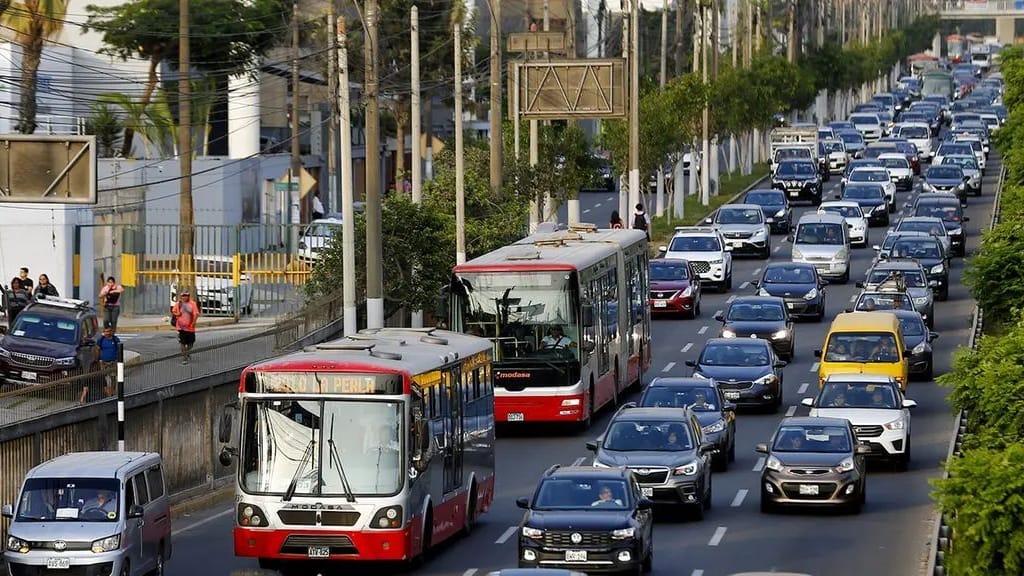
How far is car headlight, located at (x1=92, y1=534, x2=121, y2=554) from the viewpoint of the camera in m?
23.7

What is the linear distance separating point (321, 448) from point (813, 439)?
9221 mm

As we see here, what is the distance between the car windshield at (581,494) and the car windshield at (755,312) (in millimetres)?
22535

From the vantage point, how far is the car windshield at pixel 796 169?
284ft

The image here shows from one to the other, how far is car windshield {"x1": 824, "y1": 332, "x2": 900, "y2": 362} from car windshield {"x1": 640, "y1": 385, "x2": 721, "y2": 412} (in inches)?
264

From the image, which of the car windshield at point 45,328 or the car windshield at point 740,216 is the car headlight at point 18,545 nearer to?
the car windshield at point 45,328

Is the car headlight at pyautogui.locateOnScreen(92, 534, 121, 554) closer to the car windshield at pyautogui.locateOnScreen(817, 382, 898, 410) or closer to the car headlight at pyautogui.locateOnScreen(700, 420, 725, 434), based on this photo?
the car headlight at pyautogui.locateOnScreen(700, 420, 725, 434)

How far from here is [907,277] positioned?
5359 cm

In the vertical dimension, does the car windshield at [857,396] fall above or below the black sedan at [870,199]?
below

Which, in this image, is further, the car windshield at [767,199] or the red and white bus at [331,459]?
the car windshield at [767,199]

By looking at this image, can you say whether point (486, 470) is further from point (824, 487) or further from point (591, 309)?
point (591, 309)

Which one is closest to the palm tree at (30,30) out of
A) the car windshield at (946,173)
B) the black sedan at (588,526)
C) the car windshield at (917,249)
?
the car windshield at (917,249)

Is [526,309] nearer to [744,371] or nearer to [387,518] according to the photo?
[744,371]

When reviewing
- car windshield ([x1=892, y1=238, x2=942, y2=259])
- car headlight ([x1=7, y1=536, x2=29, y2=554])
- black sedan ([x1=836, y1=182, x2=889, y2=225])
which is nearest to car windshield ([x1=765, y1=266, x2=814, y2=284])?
car windshield ([x1=892, y1=238, x2=942, y2=259])

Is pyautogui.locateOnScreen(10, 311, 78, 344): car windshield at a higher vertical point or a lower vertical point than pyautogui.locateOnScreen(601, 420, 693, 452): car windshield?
higher
